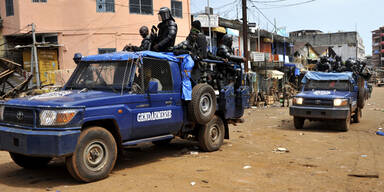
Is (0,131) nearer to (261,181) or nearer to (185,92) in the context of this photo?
(185,92)

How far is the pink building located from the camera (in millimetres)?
18297

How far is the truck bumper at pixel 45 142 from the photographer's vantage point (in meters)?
4.79

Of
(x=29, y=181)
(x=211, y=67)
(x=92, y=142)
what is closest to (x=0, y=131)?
(x=29, y=181)

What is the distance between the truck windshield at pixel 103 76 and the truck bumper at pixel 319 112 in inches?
294

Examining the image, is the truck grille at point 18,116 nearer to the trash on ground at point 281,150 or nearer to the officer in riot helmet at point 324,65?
the trash on ground at point 281,150

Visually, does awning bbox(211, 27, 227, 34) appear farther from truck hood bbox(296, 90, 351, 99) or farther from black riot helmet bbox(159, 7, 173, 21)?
black riot helmet bbox(159, 7, 173, 21)

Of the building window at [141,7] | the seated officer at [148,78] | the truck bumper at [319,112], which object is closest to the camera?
the seated officer at [148,78]

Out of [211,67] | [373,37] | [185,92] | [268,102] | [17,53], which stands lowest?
[268,102]

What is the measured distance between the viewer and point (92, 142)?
5.28m

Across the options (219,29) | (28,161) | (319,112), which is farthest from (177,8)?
(28,161)

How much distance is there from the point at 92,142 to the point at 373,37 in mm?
117834

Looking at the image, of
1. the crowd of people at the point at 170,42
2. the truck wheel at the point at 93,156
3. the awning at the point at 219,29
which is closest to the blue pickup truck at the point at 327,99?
the crowd of people at the point at 170,42

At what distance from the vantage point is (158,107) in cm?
641

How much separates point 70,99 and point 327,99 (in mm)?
8919
